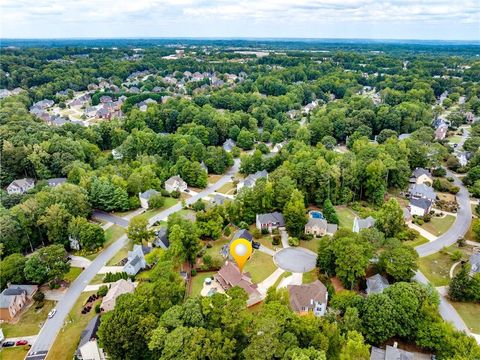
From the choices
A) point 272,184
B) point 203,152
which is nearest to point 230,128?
point 203,152

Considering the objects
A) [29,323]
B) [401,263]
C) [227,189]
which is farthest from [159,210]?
[401,263]

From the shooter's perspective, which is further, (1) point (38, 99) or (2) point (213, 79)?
(2) point (213, 79)

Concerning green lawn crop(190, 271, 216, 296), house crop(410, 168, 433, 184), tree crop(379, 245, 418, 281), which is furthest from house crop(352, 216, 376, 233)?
house crop(410, 168, 433, 184)

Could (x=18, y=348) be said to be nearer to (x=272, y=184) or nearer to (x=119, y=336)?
(x=119, y=336)

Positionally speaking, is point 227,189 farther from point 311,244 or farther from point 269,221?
point 311,244

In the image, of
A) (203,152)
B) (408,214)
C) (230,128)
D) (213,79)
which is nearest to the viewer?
(408,214)

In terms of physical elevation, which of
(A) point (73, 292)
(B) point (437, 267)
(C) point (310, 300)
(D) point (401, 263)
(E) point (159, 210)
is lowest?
(E) point (159, 210)
